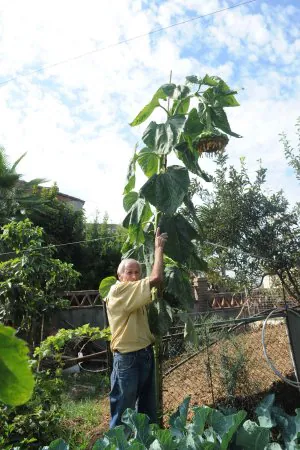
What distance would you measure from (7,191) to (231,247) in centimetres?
1335

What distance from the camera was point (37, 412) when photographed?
10.8ft

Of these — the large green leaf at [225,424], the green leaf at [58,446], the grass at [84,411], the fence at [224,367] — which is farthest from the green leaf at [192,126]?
the grass at [84,411]

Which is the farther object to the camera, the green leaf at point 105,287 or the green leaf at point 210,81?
the green leaf at point 105,287

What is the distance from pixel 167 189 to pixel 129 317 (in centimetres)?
85

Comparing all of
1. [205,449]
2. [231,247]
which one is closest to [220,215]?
[231,247]

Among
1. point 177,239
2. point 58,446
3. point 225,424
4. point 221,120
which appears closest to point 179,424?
point 225,424

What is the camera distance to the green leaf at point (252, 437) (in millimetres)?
2217

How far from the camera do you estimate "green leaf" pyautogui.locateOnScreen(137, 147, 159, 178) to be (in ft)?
10.1

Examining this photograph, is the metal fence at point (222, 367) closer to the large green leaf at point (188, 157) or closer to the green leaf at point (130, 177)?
the green leaf at point (130, 177)

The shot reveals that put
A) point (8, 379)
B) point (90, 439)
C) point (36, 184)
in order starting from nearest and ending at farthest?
point (8, 379), point (90, 439), point (36, 184)

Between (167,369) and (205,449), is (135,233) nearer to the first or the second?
(205,449)

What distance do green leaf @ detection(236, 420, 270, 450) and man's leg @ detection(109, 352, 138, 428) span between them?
828 mm

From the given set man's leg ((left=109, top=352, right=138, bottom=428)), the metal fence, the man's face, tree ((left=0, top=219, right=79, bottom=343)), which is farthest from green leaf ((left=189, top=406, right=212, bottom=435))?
tree ((left=0, top=219, right=79, bottom=343))

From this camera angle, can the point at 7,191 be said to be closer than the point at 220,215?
No
